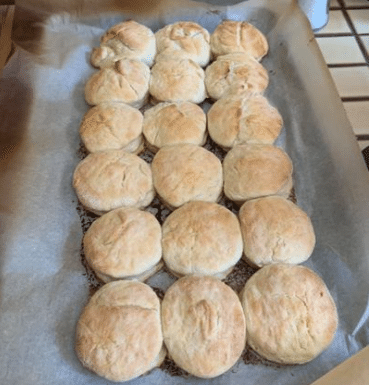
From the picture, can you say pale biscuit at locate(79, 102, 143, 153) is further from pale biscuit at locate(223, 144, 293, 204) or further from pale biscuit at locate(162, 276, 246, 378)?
pale biscuit at locate(162, 276, 246, 378)

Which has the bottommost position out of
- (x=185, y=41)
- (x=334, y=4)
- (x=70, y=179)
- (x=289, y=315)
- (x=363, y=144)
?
(x=70, y=179)

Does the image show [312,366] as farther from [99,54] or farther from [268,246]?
[99,54]

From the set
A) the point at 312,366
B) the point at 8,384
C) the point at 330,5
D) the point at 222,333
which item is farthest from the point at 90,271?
the point at 330,5

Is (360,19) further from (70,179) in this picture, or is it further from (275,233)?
(70,179)

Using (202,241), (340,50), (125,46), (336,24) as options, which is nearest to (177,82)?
(125,46)

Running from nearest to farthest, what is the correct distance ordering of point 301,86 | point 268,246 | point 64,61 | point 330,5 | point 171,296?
1. point 171,296
2. point 268,246
3. point 301,86
4. point 64,61
5. point 330,5

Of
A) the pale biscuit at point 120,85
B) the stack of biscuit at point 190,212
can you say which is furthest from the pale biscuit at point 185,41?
the pale biscuit at point 120,85
